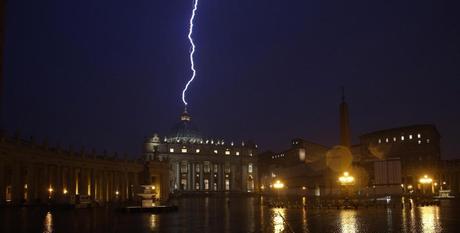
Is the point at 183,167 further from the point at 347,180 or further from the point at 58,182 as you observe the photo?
the point at 58,182

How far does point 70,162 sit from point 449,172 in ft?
253

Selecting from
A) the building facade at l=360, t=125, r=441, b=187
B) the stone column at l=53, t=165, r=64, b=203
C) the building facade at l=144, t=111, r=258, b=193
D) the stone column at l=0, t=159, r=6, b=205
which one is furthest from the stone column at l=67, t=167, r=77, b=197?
the building facade at l=144, t=111, r=258, b=193

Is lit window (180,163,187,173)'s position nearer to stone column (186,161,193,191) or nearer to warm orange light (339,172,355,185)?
stone column (186,161,193,191)

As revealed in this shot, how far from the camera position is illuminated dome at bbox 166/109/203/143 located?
181250 millimetres

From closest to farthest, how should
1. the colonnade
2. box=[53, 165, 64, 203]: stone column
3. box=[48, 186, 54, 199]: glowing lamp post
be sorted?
the colonnade < box=[48, 186, 54, 199]: glowing lamp post < box=[53, 165, 64, 203]: stone column

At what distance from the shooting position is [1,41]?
14.8 meters

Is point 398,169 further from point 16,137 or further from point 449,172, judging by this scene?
point 16,137

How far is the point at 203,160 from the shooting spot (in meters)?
177

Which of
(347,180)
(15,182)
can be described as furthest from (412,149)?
(15,182)

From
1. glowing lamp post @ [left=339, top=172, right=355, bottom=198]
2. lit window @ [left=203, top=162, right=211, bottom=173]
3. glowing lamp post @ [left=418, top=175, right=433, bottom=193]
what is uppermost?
lit window @ [left=203, top=162, right=211, bottom=173]

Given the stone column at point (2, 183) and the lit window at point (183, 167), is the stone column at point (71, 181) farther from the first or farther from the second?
the lit window at point (183, 167)

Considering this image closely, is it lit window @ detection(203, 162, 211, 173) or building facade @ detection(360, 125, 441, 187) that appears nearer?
building facade @ detection(360, 125, 441, 187)

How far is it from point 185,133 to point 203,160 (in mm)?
13355

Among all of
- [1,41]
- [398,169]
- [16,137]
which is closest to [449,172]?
[398,169]
